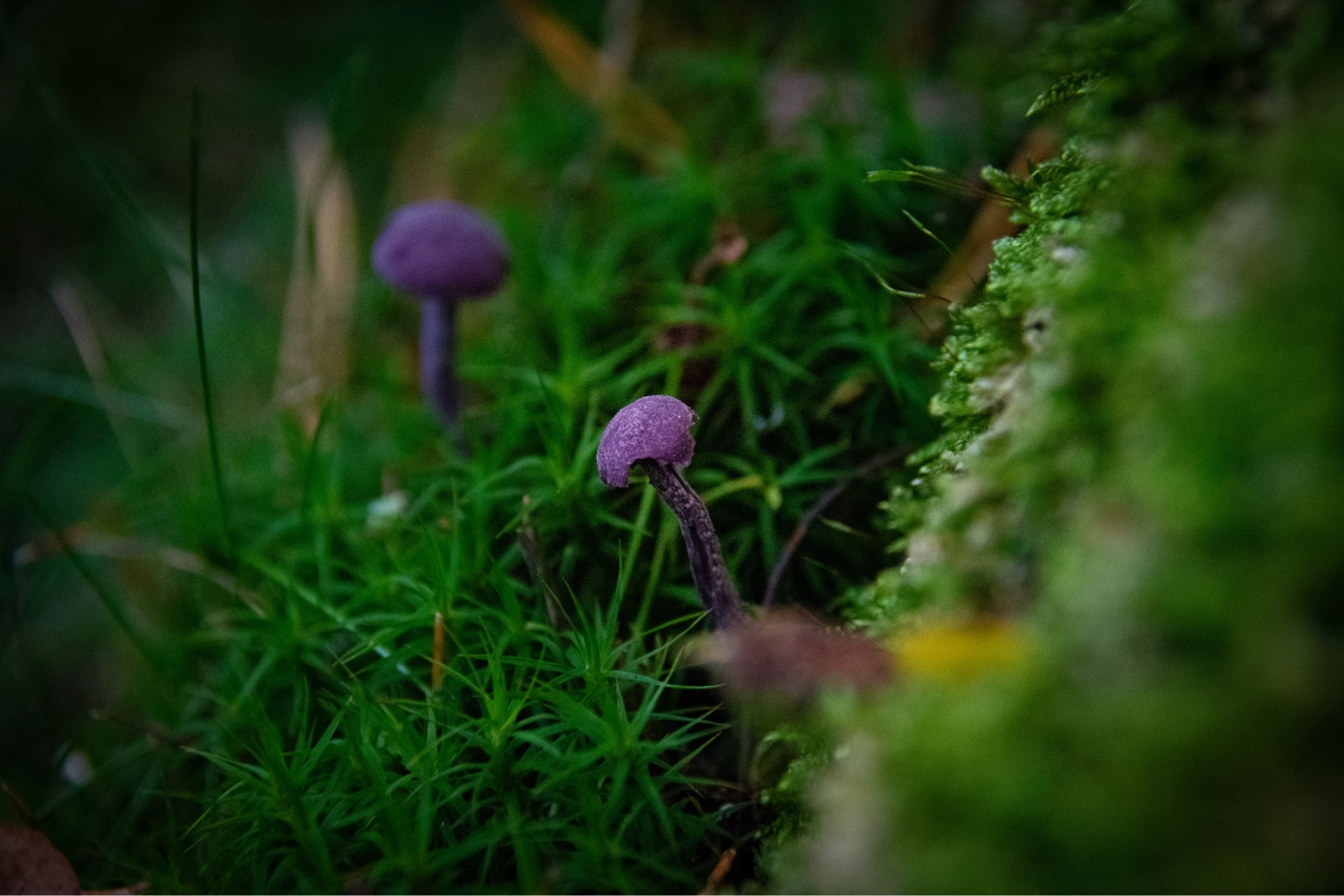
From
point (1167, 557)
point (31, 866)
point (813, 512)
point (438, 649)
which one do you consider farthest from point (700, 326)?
point (31, 866)

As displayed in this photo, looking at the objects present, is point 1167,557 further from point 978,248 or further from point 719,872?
point 978,248

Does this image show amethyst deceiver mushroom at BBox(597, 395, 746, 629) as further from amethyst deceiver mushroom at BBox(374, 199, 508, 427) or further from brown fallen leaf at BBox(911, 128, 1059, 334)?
amethyst deceiver mushroom at BBox(374, 199, 508, 427)

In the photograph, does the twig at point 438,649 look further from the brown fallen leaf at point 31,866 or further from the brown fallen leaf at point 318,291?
the brown fallen leaf at point 318,291

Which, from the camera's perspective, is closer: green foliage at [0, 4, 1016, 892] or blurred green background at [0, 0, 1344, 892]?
blurred green background at [0, 0, 1344, 892]

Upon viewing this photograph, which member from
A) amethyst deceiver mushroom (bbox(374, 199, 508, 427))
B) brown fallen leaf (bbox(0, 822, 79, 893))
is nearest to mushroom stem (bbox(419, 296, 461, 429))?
amethyst deceiver mushroom (bbox(374, 199, 508, 427))

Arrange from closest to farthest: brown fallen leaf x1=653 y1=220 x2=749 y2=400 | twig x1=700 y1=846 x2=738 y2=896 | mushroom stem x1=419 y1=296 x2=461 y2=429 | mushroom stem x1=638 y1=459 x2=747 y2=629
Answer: twig x1=700 y1=846 x2=738 y2=896
mushroom stem x1=638 y1=459 x2=747 y2=629
brown fallen leaf x1=653 y1=220 x2=749 y2=400
mushroom stem x1=419 y1=296 x2=461 y2=429

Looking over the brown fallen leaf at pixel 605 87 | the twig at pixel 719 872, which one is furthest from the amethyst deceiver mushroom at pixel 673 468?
the brown fallen leaf at pixel 605 87
